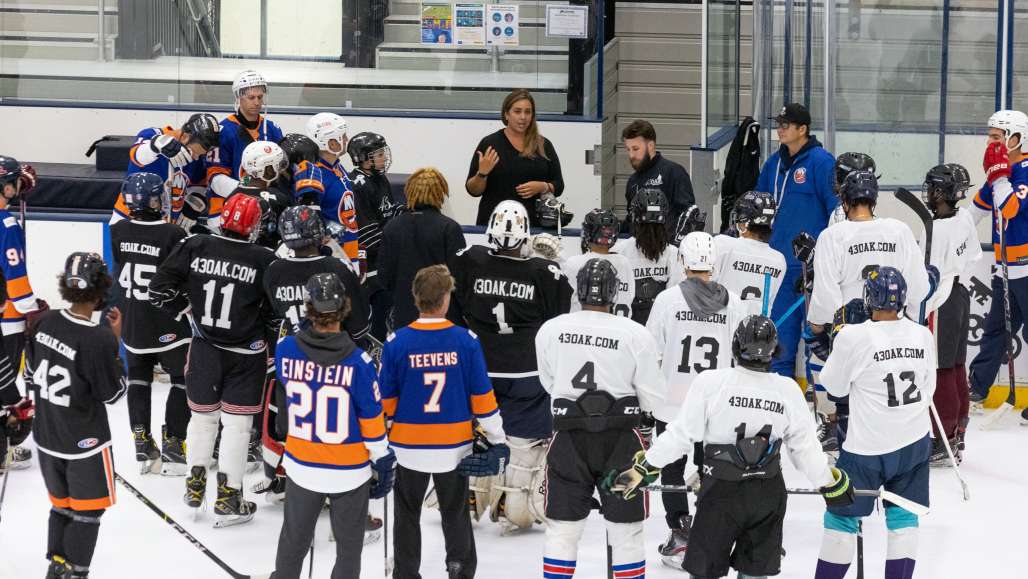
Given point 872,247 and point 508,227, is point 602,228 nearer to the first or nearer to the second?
point 508,227

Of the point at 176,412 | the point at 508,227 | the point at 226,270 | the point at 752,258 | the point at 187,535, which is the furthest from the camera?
the point at 176,412

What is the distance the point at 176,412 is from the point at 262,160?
123 centimetres

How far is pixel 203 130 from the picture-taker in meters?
6.85

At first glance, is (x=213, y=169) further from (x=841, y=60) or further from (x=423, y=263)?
(x=841, y=60)

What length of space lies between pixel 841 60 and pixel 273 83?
3.98 meters

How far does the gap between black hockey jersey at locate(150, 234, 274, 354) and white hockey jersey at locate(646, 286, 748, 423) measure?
1639mm

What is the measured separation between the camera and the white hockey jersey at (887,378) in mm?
4883

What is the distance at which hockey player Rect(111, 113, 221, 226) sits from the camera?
679 centimetres

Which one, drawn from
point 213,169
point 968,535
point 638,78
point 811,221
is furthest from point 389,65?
point 968,535

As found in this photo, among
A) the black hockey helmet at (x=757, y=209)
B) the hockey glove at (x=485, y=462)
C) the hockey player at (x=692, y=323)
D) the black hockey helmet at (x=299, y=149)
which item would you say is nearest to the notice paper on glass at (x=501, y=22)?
the black hockey helmet at (x=299, y=149)

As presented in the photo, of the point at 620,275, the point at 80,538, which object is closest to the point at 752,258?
the point at 620,275

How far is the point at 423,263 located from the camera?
6121 mm

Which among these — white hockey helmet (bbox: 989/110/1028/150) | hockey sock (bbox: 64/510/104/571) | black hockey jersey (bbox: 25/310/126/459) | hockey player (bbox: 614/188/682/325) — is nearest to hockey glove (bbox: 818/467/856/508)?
hockey player (bbox: 614/188/682/325)

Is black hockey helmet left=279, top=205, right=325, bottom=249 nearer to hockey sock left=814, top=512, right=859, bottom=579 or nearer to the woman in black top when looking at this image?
the woman in black top
